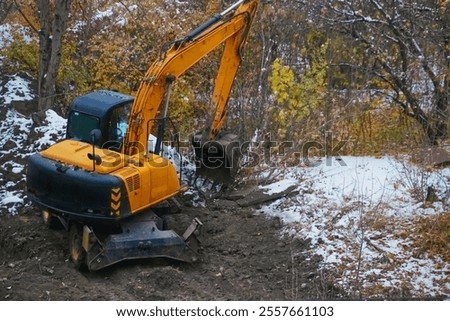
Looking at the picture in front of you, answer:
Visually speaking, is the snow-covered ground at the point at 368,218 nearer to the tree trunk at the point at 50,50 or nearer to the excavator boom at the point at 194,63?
the excavator boom at the point at 194,63

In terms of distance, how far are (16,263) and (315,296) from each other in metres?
4.03

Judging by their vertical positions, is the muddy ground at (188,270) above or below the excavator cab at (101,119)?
below

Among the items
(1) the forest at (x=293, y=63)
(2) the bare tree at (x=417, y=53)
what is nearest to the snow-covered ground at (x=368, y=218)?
(1) the forest at (x=293, y=63)

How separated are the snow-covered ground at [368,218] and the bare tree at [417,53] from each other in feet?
3.70

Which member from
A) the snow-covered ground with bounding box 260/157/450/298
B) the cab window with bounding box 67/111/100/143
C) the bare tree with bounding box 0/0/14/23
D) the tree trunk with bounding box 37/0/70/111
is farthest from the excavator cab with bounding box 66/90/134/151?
the bare tree with bounding box 0/0/14/23

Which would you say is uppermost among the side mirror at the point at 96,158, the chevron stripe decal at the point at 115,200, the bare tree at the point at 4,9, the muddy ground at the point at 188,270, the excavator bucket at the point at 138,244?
the bare tree at the point at 4,9

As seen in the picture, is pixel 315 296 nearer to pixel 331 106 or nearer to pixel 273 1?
pixel 331 106

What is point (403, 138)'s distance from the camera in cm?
1162

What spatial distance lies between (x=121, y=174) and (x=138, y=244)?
926 millimetres

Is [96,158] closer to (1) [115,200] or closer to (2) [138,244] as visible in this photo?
(1) [115,200]

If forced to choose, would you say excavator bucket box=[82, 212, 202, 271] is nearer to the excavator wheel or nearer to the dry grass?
the excavator wheel

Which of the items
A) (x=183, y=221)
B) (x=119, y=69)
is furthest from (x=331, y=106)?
(x=119, y=69)

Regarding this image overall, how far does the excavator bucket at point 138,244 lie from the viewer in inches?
346

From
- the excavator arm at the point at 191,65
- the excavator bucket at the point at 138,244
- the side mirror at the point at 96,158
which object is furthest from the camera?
the excavator arm at the point at 191,65
